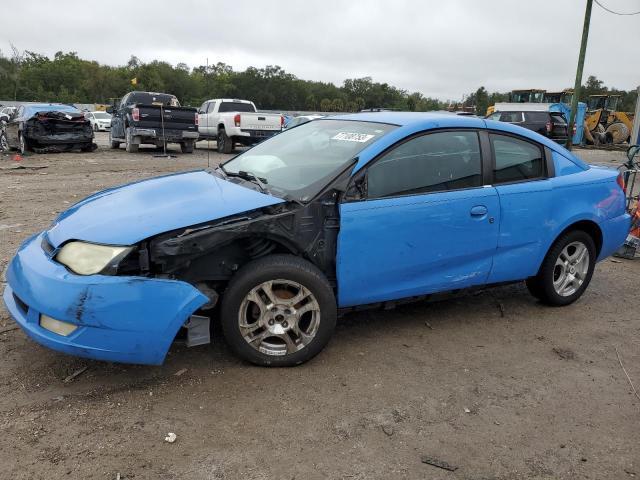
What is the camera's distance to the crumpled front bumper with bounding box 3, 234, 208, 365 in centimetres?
284

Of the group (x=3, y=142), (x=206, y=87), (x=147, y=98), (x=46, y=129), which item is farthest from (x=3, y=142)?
(x=206, y=87)

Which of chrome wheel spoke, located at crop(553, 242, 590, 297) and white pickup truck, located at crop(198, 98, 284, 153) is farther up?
white pickup truck, located at crop(198, 98, 284, 153)

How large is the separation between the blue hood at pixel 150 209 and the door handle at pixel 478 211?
1456 millimetres

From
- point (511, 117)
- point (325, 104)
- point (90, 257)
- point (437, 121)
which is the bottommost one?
point (90, 257)

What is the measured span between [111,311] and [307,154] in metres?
1.90

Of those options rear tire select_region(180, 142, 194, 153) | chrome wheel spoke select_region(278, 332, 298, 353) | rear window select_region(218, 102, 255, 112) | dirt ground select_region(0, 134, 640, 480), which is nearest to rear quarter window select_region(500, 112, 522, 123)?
rear window select_region(218, 102, 255, 112)

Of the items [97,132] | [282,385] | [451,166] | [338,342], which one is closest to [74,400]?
[282,385]

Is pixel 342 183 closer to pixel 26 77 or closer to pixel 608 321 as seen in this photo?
pixel 608 321

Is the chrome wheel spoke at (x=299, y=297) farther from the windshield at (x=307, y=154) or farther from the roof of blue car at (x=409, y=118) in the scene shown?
the roof of blue car at (x=409, y=118)

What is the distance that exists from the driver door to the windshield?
242 millimetres

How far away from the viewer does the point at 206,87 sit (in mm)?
90938

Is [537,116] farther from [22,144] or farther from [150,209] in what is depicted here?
[150,209]

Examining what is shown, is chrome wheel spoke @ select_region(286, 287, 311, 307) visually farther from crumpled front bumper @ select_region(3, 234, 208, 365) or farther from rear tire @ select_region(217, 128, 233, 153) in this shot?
rear tire @ select_region(217, 128, 233, 153)

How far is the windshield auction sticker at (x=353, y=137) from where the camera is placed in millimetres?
3822
